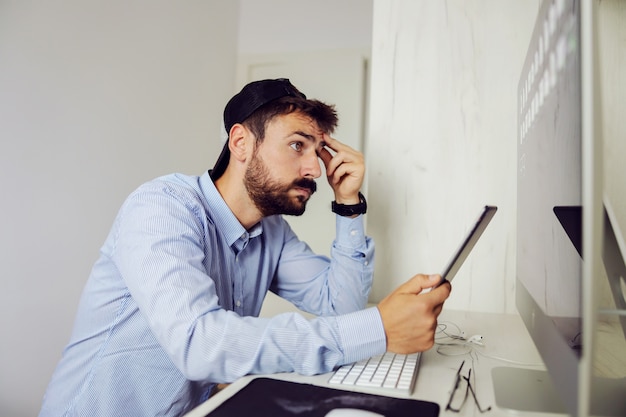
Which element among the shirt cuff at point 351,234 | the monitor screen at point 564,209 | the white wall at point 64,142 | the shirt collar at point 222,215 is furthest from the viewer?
the white wall at point 64,142

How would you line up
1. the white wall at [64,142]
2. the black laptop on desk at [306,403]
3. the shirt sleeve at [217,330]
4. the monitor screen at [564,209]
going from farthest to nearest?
the white wall at [64,142]
the shirt sleeve at [217,330]
the black laptop on desk at [306,403]
the monitor screen at [564,209]

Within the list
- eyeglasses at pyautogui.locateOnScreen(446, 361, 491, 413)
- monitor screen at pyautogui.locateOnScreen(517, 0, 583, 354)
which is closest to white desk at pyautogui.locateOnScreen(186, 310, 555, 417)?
eyeglasses at pyautogui.locateOnScreen(446, 361, 491, 413)

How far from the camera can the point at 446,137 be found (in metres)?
1.28

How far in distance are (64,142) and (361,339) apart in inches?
51.0

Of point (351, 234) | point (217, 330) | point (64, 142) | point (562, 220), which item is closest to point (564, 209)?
point (562, 220)

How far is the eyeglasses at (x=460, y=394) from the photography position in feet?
1.83

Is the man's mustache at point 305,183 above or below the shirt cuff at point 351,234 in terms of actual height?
above

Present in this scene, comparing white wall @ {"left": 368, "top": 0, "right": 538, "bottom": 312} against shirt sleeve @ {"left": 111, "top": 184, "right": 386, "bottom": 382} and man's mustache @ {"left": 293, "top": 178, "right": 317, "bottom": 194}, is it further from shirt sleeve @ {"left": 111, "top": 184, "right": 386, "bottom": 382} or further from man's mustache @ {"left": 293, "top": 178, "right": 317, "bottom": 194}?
shirt sleeve @ {"left": 111, "top": 184, "right": 386, "bottom": 382}

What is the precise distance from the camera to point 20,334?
4.47 ft

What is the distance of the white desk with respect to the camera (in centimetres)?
56

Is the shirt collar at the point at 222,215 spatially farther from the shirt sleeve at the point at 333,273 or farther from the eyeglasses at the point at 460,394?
the eyeglasses at the point at 460,394

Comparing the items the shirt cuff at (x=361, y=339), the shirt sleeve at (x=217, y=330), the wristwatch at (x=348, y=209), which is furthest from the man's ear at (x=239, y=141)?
the shirt cuff at (x=361, y=339)

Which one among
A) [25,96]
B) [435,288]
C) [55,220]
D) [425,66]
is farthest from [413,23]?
[55,220]

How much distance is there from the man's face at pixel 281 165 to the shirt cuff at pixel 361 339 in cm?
47
